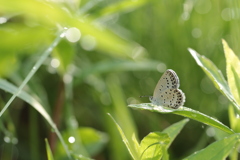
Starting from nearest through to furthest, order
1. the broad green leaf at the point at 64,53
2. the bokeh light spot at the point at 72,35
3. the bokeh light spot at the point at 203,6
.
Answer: the broad green leaf at the point at 64,53 → the bokeh light spot at the point at 72,35 → the bokeh light spot at the point at 203,6

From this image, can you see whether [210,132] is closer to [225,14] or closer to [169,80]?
[225,14]

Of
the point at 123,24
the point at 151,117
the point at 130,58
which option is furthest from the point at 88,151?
the point at 123,24

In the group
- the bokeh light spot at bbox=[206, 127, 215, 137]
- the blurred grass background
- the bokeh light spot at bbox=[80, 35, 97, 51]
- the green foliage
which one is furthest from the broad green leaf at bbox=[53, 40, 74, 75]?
the green foliage

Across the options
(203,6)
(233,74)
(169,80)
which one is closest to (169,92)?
(169,80)

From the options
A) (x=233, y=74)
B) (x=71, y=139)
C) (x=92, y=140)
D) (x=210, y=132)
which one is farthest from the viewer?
(x=210, y=132)

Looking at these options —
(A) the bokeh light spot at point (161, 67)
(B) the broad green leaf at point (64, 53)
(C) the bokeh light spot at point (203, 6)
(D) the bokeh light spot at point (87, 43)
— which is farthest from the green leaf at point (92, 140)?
(C) the bokeh light spot at point (203, 6)

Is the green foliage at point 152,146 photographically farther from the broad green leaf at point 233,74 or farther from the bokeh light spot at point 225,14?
the bokeh light spot at point 225,14
